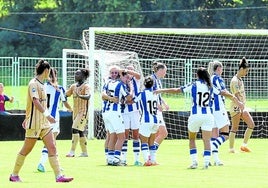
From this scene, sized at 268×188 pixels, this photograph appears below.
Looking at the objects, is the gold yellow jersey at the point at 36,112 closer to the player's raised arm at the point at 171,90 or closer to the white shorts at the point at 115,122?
the player's raised arm at the point at 171,90

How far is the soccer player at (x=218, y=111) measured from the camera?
20.7m

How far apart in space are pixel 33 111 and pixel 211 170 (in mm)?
3839

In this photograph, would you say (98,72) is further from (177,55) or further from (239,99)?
(177,55)

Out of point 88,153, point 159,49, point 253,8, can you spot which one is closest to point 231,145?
point 88,153

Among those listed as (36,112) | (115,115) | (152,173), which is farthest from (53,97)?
(36,112)

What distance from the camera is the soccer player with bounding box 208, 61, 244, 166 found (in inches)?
813

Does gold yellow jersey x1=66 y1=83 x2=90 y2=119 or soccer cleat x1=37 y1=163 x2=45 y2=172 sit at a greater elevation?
gold yellow jersey x1=66 y1=83 x2=90 y2=119

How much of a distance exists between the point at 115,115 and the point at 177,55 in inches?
876

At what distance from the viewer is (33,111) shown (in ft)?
55.7

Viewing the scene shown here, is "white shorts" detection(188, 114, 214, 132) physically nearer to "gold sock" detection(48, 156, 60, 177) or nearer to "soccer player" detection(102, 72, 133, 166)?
"soccer player" detection(102, 72, 133, 166)

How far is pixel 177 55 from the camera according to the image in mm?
42844

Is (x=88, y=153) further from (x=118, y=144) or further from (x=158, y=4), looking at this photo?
(x=158, y=4)

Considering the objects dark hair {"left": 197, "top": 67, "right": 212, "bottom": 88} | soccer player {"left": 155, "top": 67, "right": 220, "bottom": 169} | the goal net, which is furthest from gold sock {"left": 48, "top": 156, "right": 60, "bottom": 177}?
the goal net

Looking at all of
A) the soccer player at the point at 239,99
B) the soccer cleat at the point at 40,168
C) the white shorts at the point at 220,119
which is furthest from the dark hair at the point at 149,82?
the soccer player at the point at 239,99
